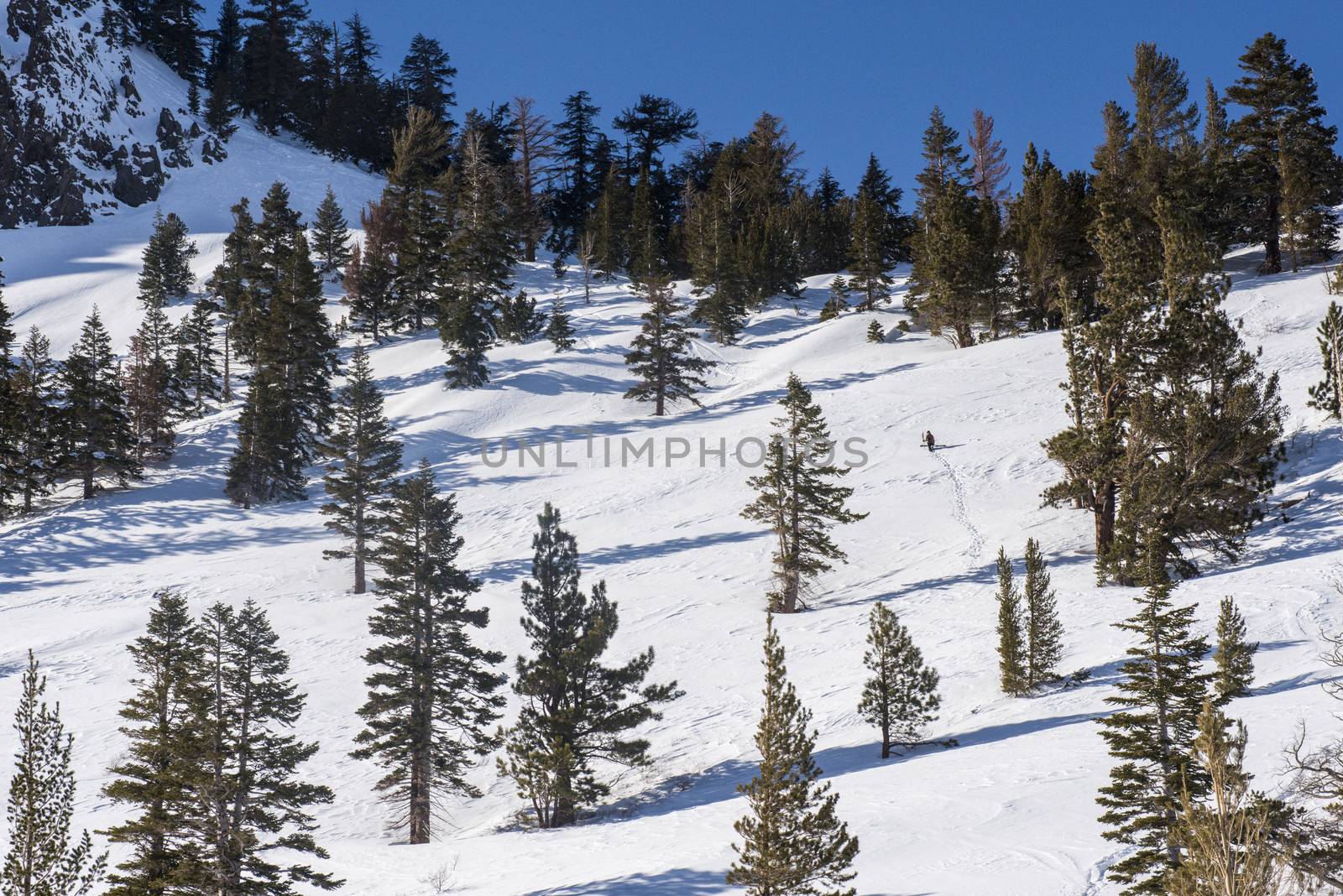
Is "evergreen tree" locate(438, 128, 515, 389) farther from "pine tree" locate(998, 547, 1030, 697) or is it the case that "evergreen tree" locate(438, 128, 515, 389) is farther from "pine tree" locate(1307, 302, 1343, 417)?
"pine tree" locate(1307, 302, 1343, 417)

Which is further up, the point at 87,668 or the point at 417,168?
the point at 417,168

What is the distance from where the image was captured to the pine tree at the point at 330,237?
71625 mm

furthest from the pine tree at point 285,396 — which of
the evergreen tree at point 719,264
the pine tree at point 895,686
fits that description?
the pine tree at point 895,686

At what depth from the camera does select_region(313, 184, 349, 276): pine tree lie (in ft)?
235

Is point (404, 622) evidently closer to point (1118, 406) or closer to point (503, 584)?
point (503, 584)

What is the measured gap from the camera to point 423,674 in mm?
20156

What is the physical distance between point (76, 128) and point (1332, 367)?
101 metres

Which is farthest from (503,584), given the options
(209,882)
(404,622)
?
(209,882)

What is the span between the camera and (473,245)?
2325 inches

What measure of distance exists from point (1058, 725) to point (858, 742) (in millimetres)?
4427

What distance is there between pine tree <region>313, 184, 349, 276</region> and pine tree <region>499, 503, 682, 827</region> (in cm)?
5901

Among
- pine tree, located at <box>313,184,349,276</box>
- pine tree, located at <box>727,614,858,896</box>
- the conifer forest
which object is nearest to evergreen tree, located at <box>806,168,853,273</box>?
the conifer forest

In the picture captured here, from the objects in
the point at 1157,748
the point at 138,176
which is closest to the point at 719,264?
the point at 1157,748

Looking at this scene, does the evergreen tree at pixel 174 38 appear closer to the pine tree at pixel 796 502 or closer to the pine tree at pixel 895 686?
the pine tree at pixel 796 502
